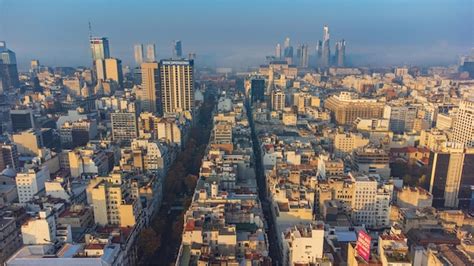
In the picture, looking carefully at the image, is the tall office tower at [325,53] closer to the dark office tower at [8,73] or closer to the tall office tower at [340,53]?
the tall office tower at [340,53]

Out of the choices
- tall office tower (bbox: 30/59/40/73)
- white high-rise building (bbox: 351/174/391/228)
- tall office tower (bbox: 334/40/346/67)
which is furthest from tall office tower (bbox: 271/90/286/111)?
tall office tower (bbox: 30/59/40/73)

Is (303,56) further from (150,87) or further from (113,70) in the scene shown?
(150,87)

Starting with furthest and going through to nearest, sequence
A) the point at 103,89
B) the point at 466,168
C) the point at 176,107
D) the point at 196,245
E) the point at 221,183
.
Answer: the point at 103,89
the point at 176,107
the point at 466,168
the point at 221,183
the point at 196,245

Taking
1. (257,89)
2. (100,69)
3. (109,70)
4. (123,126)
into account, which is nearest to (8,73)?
(100,69)

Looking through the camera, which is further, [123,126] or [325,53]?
[325,53]

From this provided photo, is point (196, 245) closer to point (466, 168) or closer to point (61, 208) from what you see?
point (61, 208)

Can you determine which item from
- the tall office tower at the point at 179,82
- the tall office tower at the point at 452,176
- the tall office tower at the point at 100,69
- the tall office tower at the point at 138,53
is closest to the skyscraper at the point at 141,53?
the tall office tower at the point at 138,53

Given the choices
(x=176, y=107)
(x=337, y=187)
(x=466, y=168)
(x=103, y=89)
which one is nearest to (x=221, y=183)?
(x=337, y=187)

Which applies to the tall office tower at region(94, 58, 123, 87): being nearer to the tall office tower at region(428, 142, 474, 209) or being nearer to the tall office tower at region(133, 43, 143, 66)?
the tall office tower at region(133, 43, 143, 66)
